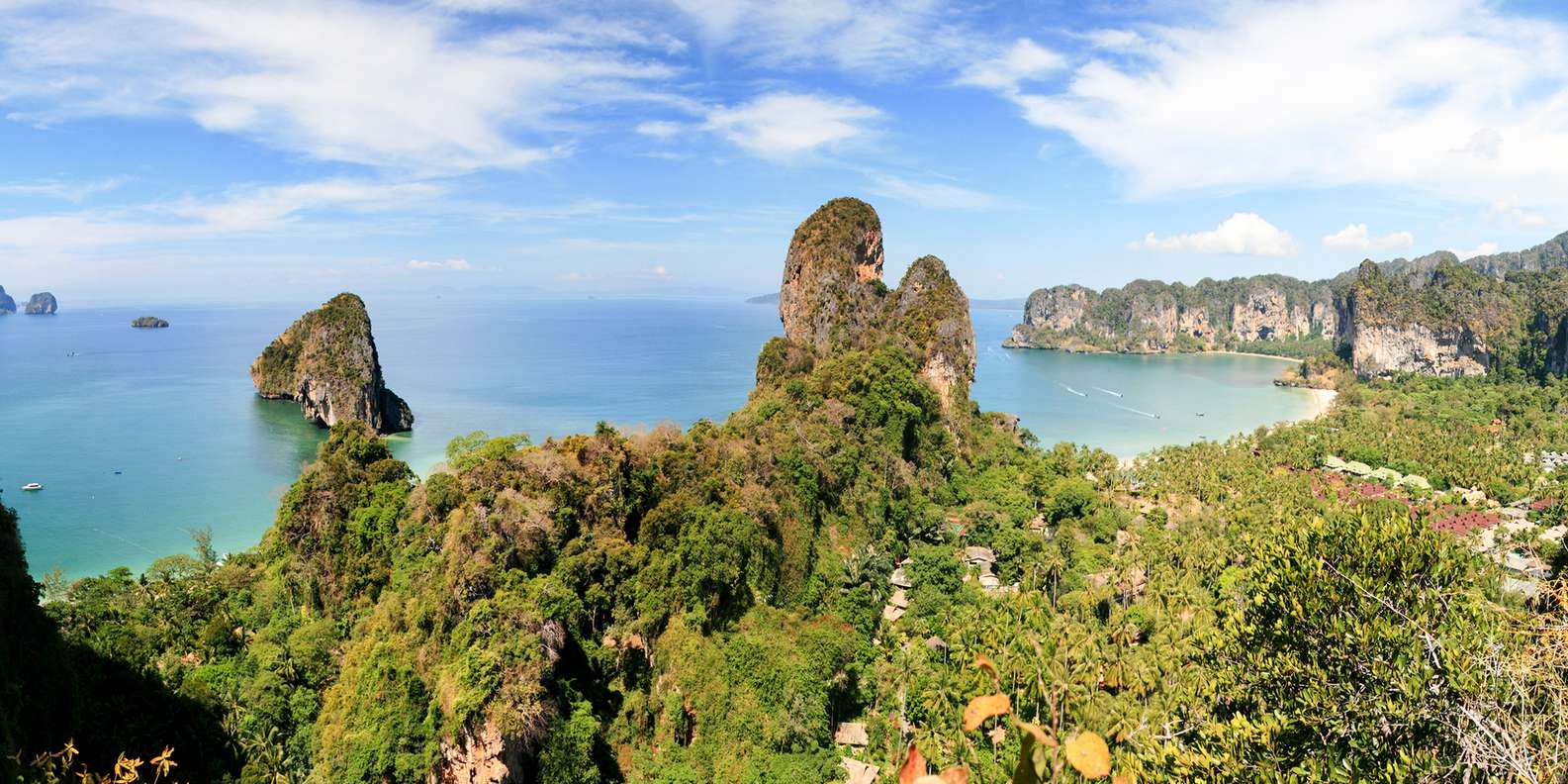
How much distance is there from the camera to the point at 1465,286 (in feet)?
273

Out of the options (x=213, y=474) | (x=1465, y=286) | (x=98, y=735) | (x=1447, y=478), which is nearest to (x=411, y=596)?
(x=98, y=735)

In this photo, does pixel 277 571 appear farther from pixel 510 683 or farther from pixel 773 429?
pixel 773 429

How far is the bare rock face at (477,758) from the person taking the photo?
14062 millimetres

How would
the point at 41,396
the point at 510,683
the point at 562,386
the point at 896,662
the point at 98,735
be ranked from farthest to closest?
the point at 562,386, the point at 41,396, the point at 896,662, the point at 510,683, the point at 98,735

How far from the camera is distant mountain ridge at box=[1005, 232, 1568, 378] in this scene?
78938mm

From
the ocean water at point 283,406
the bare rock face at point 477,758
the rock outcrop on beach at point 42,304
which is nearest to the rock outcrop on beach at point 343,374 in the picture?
the ocean water at point 283,406

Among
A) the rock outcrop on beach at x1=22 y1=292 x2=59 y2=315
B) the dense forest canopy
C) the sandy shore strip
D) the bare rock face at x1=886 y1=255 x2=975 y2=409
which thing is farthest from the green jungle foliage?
the rock outcrop on beach at x1=22 y1=292 x2=59 y2=315

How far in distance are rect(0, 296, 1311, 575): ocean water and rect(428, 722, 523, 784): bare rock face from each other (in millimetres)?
17265

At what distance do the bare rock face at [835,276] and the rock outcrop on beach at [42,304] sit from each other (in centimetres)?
21939

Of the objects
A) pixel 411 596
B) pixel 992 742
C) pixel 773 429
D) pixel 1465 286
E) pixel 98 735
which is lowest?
pixel 992 742

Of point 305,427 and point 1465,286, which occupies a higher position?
point 1465,286

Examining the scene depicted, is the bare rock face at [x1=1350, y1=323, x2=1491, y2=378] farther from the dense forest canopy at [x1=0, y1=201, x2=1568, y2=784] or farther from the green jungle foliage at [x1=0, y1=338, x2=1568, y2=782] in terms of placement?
the green jungle foliage at [x1=0, y1=338, x2=1568, y2=782]

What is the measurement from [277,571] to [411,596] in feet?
24.0

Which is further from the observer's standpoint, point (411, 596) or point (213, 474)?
point (213, 474)
